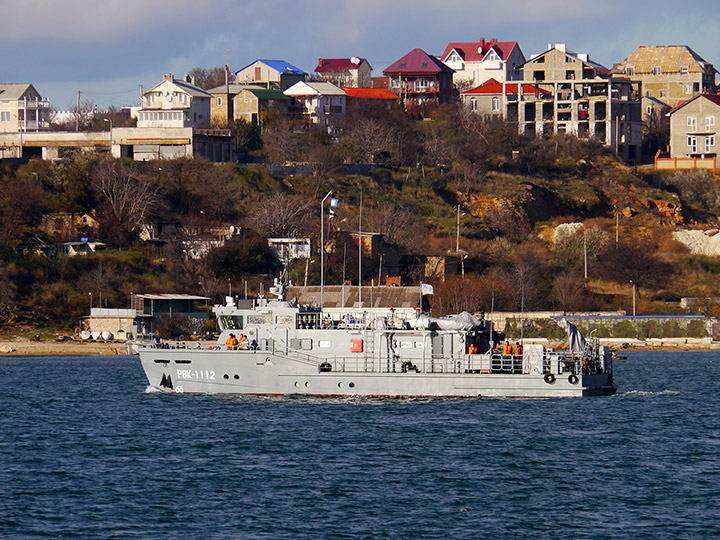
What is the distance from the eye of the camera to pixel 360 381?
147ft

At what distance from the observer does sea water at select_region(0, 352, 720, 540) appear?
A: 27.0m

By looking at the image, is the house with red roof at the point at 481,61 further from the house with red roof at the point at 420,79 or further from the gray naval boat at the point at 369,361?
the gray naval boat at the point at 369,361

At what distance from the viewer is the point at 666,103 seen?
150625 millimetres

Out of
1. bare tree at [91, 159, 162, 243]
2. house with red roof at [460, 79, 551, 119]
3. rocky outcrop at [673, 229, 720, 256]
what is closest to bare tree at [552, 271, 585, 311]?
rocky outcrop at [673, 229, 720, 256]

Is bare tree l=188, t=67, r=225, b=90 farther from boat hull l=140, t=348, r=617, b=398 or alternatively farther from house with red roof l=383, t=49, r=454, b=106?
boat hull l=140, t=348, r=617, b=398

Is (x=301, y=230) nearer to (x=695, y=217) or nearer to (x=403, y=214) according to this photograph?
(x=403, y=214)

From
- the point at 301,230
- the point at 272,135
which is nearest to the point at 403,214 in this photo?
the point at 301,230

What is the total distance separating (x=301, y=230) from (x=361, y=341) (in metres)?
54.1

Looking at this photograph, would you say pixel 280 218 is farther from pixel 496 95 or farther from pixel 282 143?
pixel 496 95

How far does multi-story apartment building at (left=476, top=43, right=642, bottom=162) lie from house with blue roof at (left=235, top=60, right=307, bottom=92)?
Answer: 2534cm

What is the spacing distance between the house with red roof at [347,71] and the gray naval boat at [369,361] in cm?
11071

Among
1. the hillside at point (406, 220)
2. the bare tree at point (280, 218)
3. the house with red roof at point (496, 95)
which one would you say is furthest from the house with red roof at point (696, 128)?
the bare tree at point (280, 218)

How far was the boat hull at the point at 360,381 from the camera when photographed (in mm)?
44438

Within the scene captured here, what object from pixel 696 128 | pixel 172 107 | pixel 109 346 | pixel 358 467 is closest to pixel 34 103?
pixel 172 107
